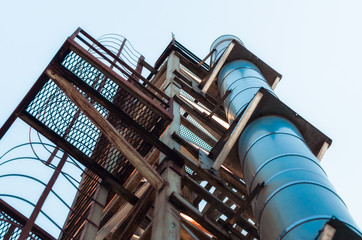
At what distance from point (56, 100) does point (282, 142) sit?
3.23m

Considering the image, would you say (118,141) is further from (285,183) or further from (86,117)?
(285,183)

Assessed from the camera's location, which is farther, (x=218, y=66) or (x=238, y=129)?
(x=218, y=66)

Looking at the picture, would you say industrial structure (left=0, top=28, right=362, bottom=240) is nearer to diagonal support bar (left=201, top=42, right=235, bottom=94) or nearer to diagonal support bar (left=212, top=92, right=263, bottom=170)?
diagonal support bar (left=212, top=92, right=263, bottom=170)

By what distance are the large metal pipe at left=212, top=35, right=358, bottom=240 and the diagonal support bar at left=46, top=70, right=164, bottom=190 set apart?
121cm

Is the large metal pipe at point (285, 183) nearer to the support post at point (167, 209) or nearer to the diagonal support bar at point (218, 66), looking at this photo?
the support post at point (167, 209)

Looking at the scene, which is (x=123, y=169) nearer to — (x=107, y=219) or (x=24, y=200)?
(x=107, y=219)

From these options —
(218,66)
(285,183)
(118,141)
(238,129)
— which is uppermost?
(218,66)

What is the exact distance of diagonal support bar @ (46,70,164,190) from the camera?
5461 mm

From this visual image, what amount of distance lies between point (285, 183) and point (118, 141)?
2.03 m

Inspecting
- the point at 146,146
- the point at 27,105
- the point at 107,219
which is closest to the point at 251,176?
the point at 146,146

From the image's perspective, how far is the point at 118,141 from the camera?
5566 mm

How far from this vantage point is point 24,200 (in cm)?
557

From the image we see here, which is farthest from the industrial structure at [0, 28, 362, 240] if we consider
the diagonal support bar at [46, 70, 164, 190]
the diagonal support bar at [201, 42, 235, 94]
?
the diagonal support bar at [201, 42, 235, 94]

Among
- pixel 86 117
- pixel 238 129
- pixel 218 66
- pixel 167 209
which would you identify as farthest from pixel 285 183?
pixel 218 66
